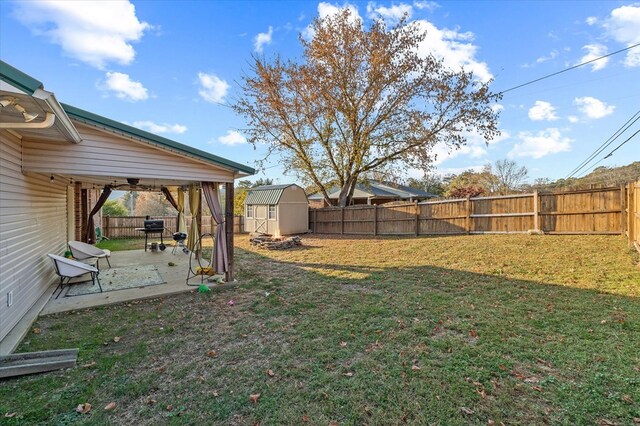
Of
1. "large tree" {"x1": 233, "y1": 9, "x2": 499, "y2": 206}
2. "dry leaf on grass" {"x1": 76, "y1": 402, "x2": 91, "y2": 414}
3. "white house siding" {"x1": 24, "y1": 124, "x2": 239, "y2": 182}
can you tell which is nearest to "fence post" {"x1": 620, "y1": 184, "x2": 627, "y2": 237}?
"large tree" {"x1": 233, "y1": 9, "x2": 499, "y2": 206}

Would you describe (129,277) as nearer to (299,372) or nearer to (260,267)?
(260,267)

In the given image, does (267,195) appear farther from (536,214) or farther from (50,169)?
(536,214)

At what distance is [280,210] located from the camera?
1518cm

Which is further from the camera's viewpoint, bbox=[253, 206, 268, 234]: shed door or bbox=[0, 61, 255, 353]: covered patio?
bbox=[253, 206, 268, 234]: shed door

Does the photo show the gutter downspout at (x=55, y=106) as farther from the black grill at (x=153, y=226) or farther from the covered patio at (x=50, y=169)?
the black grill at (x=153, y=226)

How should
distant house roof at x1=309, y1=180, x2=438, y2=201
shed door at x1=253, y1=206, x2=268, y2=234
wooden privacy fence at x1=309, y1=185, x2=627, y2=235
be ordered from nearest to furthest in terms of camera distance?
wooden privacy fence at x1=309, y1=185, x2=627, y2=235
shed door at x1=253, y1=206, x2=268, y2=234
distant house roof at x1=309, y1=180, x2=438, y2=201

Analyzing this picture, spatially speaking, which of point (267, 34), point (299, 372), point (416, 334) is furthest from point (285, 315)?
point (267, 34)

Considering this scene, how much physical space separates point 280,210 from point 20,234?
11245 millimetres

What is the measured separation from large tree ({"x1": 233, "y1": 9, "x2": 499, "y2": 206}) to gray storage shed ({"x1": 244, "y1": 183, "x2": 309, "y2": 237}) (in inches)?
111

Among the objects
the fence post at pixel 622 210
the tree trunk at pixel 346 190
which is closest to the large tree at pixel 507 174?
the tree trunk at pixel 346 190

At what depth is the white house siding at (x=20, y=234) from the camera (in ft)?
11.7

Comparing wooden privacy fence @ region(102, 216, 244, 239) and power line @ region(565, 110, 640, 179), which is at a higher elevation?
power line @ region(565, 110, 640, 179)

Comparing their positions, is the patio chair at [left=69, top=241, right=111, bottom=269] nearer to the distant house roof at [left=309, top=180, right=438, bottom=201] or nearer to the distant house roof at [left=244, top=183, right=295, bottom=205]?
the distant house roof at [left=244, top=183, right=295, bottom=205]

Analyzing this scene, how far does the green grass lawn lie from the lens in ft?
7.51
